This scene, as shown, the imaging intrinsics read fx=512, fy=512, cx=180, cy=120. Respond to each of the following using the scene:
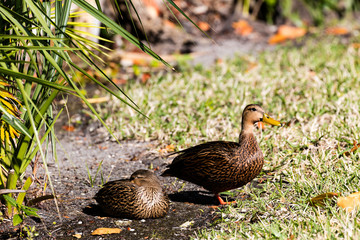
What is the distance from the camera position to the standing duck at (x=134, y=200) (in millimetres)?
3562

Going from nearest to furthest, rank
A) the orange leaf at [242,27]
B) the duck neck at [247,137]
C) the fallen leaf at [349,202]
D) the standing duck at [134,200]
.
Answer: the fallen leaf at [349,202], the standing duck at [134,200], the duck neck at [247,137], the orange leaf at [242,27]

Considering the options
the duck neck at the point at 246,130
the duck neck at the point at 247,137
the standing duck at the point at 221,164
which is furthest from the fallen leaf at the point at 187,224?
the duck neck at the point at 246,130

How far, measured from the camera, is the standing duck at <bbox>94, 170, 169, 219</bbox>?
3.56 m

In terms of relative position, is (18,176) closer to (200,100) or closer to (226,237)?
(226,237)

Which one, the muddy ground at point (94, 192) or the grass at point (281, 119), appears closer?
the grass at point (281, 119)

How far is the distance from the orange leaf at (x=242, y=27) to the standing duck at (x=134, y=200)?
6430mm

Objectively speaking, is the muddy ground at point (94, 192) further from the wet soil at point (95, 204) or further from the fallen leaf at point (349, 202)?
the fallen leaf at point (349, 202)

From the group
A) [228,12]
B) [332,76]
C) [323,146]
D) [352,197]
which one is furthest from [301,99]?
[228,12]

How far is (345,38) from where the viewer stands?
28.3 feet

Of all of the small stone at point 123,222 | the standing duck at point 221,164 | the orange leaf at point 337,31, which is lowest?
the small stone at point 123,222

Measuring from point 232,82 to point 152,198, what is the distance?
3035 millimetres

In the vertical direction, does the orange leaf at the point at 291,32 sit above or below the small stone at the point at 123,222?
above

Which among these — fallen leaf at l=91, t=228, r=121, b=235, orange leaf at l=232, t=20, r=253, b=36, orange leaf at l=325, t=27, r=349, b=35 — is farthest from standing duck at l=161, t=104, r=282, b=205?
orange leaf at l=232, t=20, r=253, b=36

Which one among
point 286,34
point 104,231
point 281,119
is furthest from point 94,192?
point 286,34
